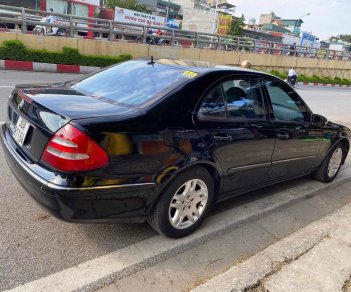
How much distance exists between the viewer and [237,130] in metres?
3.27

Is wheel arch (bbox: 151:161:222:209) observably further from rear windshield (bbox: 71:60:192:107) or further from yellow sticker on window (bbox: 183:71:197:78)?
yellow sticker on window (bbox: 183:71:197:78)

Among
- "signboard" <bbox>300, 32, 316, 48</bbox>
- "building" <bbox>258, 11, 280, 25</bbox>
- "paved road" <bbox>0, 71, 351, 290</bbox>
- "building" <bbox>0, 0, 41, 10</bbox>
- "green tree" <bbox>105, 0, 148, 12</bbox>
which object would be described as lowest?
"paved road" <bbox>0, 71, 351, 290</bbox>

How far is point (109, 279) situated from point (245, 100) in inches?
81.4

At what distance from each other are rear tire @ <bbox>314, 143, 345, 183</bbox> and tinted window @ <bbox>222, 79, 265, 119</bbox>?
183 cm

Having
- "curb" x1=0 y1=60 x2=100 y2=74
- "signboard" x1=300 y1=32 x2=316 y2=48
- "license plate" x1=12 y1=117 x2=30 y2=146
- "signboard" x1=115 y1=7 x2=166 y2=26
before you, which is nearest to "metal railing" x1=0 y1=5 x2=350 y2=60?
"curb" x1=0 y1=60 x2=100 y2=74

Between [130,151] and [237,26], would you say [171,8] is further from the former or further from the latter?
[130,151]

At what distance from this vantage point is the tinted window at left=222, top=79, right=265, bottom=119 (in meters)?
3.29

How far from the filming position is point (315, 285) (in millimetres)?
2629

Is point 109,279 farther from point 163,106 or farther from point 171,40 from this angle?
point 171,40

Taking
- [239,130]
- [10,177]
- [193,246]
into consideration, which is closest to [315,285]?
[193,246]

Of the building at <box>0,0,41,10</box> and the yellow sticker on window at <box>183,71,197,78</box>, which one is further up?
the building at <box>0,0,41,10</box>

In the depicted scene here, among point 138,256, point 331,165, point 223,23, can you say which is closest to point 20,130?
point 138,256

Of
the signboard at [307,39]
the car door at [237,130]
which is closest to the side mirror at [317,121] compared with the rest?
the car door at [237,130]

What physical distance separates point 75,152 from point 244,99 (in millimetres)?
1819
